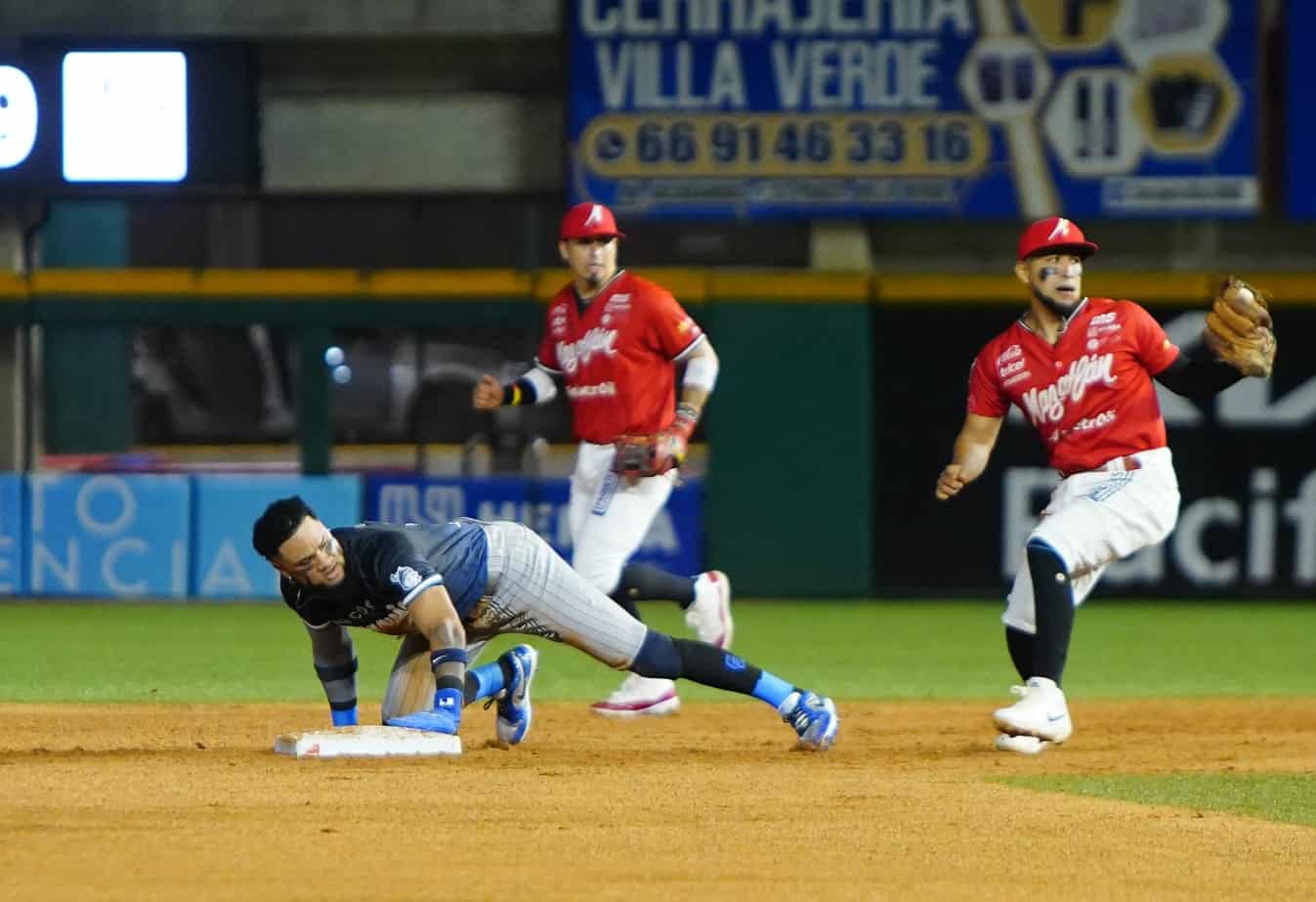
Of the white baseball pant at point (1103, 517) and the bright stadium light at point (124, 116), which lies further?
the bright stadium light at point (124, 116)

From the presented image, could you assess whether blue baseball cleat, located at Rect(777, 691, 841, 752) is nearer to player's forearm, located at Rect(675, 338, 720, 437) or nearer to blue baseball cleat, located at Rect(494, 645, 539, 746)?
blue baseball cleat, located at Rect(494, 645, 539, 746)

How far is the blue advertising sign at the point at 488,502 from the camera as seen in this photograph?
15.8 meters

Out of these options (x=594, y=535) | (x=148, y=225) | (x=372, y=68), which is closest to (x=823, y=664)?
(x=594, y=535)

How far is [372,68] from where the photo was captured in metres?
17.8

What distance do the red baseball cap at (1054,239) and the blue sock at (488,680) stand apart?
87.6 inches

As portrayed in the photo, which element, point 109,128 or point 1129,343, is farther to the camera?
point 109,128

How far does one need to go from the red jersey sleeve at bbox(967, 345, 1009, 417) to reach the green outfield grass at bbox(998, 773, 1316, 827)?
1446mm

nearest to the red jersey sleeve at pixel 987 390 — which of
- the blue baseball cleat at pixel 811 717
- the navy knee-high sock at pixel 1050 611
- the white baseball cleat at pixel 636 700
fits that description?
the navy knee-high sock at pixel 1050 611

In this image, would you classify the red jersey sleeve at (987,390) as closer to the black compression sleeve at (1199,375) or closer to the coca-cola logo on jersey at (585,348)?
the black compression sleeve at (1199,375)

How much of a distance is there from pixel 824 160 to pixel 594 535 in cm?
779

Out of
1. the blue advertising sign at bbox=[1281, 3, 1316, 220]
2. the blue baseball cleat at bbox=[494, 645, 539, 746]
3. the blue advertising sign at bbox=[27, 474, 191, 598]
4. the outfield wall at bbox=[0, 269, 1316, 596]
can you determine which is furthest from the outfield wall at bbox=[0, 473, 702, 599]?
the blue baseball cleat at bbox=[494, 645, 539, 746]

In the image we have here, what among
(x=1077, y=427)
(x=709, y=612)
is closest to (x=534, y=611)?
(x=709, y=612)

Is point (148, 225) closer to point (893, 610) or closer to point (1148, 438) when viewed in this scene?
point (893, 610)

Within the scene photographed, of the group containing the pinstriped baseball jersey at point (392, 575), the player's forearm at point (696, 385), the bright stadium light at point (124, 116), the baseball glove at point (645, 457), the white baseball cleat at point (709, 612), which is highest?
the bright stadium light at point (124, 116)
